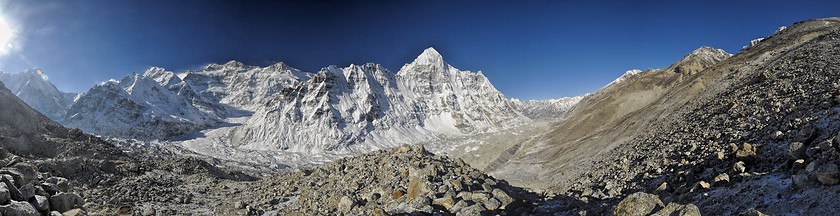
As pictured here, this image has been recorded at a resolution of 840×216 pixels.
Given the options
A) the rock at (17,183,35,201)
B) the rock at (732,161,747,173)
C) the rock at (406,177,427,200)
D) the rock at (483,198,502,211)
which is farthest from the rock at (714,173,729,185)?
the rock at (17,183,35,201)

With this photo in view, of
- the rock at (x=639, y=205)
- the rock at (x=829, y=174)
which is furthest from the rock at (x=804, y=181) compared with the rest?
the rock at (x=639, y=205)

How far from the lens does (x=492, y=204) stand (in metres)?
14.1

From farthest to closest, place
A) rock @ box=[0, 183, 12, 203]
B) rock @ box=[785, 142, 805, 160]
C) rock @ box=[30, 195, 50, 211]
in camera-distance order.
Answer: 1. rock @ box=[785, 142, 805, 160]
2. rock @ box=[30, 195, 50, 211]
3. rock @ box=[0, 183, 12, 203]

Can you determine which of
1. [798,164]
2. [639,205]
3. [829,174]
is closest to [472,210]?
[639,205]

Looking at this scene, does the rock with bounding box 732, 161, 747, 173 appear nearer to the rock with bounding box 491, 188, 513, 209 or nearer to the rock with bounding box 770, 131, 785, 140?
the rock with bounding box 770, 131, 785, 140

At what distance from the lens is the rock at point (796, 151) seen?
1061 cm

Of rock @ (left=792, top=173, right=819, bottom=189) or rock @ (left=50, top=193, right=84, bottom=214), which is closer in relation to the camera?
rock @ (left=792, top=173, right=819, bottom=189)

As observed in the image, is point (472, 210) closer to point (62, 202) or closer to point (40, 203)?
point (40, 203)

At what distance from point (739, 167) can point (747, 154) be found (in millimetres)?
1520

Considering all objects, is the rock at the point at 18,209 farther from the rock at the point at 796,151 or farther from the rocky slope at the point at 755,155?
the rock at the point at 796,151

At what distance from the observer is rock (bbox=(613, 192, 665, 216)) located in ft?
30.7

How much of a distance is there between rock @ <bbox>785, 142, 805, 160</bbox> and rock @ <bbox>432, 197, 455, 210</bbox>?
32.7 ft

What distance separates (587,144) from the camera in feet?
185

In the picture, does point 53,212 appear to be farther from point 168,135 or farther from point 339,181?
point 168,135
